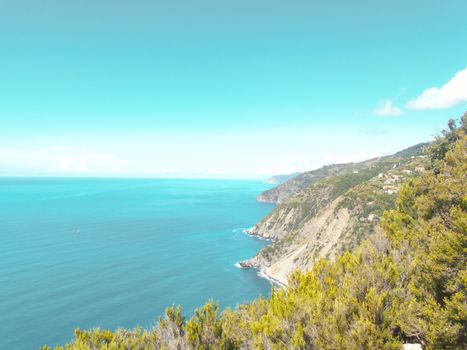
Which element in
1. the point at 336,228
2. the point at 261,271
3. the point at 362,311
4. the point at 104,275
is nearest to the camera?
the point at 362,311

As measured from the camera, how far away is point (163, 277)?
10369cm

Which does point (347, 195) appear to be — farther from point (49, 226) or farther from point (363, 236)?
point (49, 226)

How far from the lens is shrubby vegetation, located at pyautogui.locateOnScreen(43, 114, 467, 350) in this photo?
56.9ft

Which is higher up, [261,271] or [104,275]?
[104,275]

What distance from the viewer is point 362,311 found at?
17.5 meters

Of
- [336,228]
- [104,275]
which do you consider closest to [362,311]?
[336,228]

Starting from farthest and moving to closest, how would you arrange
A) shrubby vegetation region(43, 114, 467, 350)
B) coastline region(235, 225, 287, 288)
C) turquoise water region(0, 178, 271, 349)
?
coastline region(235, 225, 287, 288) < turquoise water region(0, 178, 271, 349) < shrubby vegetation region(43, 114, 467, 350)

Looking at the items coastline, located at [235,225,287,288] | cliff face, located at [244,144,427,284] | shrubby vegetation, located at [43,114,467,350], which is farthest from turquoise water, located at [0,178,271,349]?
shrubby vegetation, located at [43,114,467,350]

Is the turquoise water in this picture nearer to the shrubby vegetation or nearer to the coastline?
the coastline

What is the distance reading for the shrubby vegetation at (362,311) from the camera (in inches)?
682

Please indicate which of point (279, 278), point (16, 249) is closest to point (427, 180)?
point (279, 278)

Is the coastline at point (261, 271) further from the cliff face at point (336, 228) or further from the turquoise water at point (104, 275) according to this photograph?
the turquoise water at point (104, 275)

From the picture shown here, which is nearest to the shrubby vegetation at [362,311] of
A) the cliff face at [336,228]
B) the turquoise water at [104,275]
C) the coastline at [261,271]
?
the turquoise water at [104,275]

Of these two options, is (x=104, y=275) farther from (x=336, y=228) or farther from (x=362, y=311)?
(x=362, y=311)
